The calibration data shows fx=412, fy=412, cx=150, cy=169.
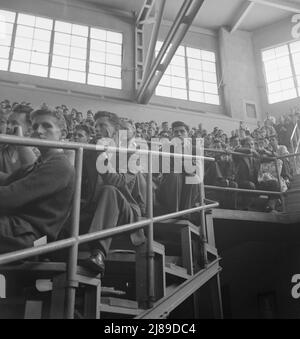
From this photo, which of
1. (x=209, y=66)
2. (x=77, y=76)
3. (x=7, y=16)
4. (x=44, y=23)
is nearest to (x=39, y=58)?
(x=77, y=76)

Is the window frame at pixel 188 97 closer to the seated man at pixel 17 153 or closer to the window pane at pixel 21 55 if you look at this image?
the window pane at pixel 21 55

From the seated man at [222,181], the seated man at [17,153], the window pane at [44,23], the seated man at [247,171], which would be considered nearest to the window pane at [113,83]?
the window pane at [44,23]

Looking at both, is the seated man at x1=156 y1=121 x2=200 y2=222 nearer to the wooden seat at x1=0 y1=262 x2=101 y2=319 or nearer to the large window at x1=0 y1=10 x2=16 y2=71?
the wooden seat at x1=0 y1=262 x2=101 y2=319

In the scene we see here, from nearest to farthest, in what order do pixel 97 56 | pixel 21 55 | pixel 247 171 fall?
1. pixel 247 171
2. pixel 21 55
3. pixel 97 56

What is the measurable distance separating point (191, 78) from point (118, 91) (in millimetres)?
2552

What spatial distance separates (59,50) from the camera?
1160 cm

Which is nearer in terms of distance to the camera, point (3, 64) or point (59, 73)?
point (3, 64)

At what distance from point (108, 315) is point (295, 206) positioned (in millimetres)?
3802

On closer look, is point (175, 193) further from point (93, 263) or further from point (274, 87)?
point (274, 87)

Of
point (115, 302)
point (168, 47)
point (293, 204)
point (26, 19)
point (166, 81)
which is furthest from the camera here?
point (166, 81)

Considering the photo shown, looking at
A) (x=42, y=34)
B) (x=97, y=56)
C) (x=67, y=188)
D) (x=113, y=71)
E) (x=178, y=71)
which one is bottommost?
(x=67, y=188)

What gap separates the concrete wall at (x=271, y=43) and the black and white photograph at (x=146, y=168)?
44 mm

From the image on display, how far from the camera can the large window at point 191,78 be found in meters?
12.7

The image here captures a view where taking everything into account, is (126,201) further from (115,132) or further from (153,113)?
(153,113)
